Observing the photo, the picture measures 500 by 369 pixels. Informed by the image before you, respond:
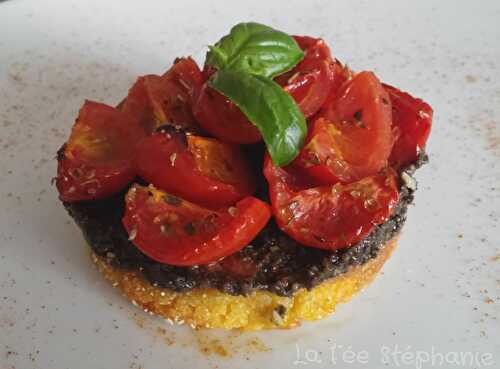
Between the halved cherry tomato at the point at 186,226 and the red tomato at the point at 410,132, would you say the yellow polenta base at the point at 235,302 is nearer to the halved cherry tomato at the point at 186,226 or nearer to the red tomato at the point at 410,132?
the halved cherry tomato at the point at 186,226

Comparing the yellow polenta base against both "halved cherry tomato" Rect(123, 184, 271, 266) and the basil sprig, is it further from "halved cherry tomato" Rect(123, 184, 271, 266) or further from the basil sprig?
the basil sprig

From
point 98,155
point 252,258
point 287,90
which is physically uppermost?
point 287,90

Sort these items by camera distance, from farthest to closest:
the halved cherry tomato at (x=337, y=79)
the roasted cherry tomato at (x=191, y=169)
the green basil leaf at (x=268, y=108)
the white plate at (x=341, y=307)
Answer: the halved cherry tomato at (x=337, y=79) < the white plate at (x=341, y=307) < the roasted cherry tomato at (x=191, y=169) < the green basil leaf at (x=268, y=108)

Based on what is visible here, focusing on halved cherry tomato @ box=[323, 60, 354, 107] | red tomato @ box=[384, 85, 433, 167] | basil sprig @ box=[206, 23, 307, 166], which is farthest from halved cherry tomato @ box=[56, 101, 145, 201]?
red tomato @ box=[384, 85, 433, 167]

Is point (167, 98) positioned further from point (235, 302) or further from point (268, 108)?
point (235, 302)

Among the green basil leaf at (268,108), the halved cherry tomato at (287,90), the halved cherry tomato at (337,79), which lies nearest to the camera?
the green basil leaf at (268,108)

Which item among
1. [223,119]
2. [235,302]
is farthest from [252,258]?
[223,119]

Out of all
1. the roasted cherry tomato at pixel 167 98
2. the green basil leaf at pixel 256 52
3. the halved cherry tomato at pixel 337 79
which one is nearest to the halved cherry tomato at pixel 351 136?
the halved cherry tomato at pixel 337 79
